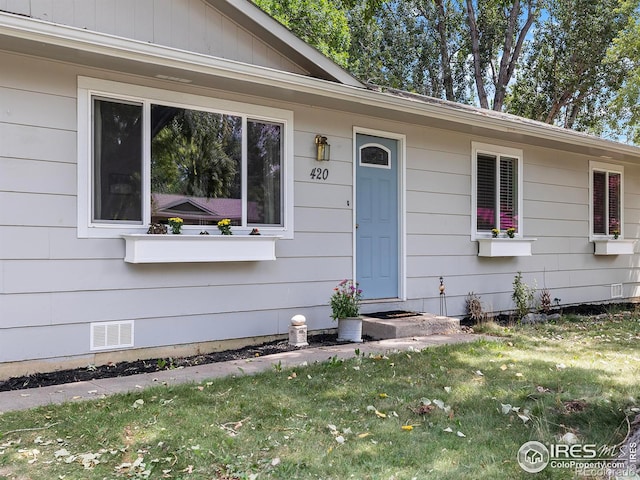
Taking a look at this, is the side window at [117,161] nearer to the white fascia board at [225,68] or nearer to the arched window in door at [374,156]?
the white fascia board at [225,68]

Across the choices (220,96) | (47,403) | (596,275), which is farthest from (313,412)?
(596,275)

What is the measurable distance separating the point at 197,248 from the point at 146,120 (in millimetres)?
1221

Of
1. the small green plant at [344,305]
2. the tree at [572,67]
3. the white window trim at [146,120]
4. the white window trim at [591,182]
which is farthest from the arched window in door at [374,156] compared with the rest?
the tree at [572,67]

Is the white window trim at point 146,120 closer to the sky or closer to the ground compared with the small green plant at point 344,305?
closer to the sky

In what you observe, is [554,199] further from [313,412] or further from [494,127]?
[313,412]

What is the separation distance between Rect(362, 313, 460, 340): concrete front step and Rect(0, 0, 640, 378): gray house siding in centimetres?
46

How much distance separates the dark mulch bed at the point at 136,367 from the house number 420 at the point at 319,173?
1.76 meters

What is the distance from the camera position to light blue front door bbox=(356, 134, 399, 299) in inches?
243

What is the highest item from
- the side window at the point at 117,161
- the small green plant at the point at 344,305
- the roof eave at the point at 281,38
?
the roof eave at the point at 281,38

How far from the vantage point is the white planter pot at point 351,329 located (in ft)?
17.6

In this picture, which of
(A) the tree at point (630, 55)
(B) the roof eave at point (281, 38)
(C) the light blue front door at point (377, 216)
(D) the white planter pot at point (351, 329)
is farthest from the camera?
(A) the tree at point (630, 55)

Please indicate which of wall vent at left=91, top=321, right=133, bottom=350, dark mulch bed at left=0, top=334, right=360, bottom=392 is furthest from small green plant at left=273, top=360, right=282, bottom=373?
wall vent at left=91, top=321, right=133, bottom=350

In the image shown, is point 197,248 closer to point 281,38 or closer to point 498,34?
point 281,38

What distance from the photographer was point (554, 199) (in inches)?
320
